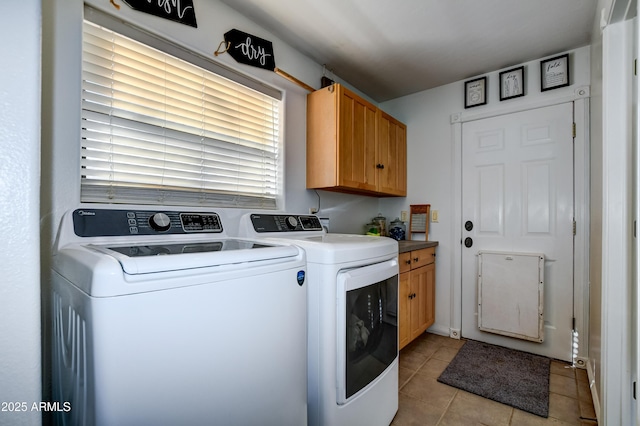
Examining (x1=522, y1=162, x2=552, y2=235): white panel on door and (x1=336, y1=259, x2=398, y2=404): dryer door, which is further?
(x1=522, y1=162, x2=552, y2=235): white panel on door

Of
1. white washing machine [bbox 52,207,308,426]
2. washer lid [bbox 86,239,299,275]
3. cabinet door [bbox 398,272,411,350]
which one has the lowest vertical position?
cabinet door [bbox 398,272,411,350]

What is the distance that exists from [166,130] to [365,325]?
145cm

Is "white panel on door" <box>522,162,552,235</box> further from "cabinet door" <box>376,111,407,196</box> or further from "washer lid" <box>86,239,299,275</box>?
"washer lid" <box>86,239,299,275</box>

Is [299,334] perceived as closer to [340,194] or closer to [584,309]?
[340,194]

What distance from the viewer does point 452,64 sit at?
254 centimetres

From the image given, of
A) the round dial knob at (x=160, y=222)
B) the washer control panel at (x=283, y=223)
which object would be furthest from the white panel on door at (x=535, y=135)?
the round dial knob at (x=160, y=222)

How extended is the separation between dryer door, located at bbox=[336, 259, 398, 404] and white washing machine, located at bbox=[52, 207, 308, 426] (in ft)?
0.66

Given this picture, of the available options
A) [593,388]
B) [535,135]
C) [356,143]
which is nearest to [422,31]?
[356,143]

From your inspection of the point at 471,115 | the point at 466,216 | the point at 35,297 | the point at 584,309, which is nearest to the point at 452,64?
the point at 471,115

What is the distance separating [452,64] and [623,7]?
1.27 metres

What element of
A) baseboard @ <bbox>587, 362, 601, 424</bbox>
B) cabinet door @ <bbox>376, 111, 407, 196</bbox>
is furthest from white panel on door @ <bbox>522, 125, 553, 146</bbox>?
baseboard @ <bbox>587, 362, 601, 424</bbox>

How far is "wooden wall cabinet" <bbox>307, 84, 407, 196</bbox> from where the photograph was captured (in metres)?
2.21

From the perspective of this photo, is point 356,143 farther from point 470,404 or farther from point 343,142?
point 470,404

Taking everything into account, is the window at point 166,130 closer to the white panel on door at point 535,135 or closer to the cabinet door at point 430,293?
the cabinet door at point 430,293
